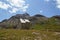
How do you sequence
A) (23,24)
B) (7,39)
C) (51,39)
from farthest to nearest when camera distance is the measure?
1. (23,24)
2. (51,39)
3. (7,39)

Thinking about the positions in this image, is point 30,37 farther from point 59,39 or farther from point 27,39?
point 59,39

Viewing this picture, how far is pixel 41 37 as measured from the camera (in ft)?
141

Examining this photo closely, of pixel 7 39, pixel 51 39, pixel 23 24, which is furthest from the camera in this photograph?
pixel 23 24

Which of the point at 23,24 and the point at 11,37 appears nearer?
the point at 11,37

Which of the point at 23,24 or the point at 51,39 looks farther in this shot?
the point at 23,24

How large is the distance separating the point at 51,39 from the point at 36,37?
3.81m

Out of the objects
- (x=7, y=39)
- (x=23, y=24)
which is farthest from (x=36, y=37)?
(x=23, y=24)

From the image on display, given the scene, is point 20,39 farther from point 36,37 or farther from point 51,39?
point 51,39

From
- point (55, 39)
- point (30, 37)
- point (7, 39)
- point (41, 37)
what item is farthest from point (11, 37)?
point (55, 39)

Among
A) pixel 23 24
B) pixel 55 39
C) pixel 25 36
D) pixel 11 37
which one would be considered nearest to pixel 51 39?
pixel 55 39

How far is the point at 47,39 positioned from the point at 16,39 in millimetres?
7700

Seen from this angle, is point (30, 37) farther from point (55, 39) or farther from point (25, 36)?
point (55, 39)

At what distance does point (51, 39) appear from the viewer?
41938 mm

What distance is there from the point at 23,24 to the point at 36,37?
464 feet
